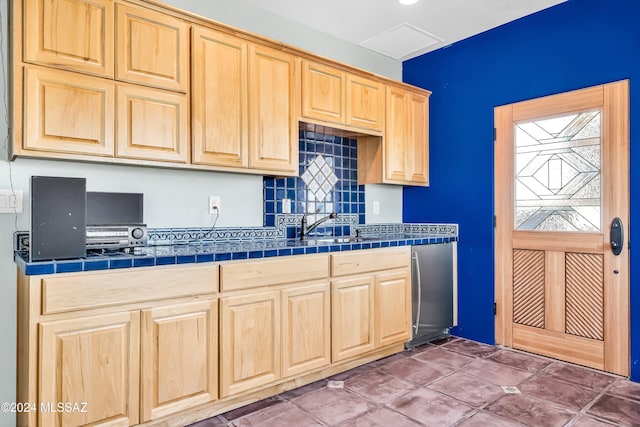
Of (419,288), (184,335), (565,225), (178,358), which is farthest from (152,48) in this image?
(565,225)

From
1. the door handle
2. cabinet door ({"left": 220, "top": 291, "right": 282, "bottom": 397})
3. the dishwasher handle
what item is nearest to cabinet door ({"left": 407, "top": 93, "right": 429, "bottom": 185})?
the dishwasher handle

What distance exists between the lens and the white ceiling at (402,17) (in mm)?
2920

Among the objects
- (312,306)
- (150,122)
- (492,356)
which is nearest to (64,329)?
(150,122)

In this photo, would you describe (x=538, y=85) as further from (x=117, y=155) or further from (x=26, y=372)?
(x=26, y=372)

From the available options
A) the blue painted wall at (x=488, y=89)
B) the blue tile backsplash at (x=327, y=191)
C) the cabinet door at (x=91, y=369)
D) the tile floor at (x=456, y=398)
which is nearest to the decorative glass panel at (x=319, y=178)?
the blue tile backsplash at (x=327, y=191)

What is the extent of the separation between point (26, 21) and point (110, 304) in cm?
134

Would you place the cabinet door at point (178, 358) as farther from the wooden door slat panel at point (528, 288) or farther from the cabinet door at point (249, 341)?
the wooden door slat panel at point (528, 288)

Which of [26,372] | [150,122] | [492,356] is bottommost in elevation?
[492,356]

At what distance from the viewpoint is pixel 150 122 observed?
7.15 feet

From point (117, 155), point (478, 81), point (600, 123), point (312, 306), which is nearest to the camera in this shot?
point (117, 155)

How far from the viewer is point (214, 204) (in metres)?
2.72

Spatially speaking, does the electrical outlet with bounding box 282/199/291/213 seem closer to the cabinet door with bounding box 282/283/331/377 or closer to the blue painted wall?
the cabinet door with bounding box 282/283/331/377

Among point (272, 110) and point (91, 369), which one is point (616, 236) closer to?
point (272, 110)

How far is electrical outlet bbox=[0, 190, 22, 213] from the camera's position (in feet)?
6.55
